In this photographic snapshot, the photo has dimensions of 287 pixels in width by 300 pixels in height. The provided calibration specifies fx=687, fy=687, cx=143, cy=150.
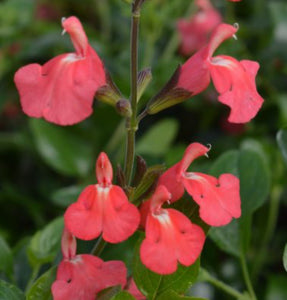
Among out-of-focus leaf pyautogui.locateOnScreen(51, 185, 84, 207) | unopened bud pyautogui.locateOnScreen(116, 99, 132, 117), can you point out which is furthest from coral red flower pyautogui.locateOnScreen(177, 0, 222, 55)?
unopened bud pyautogui.locateOnScreen(116, 99, 132, 117)

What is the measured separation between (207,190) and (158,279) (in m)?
0.13

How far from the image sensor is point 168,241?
78 cm

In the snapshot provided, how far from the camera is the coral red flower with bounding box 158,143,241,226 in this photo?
2.62 ft

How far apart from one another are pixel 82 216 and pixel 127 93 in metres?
0.83

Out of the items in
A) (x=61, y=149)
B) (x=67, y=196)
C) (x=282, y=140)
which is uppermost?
(x=282, y=140)

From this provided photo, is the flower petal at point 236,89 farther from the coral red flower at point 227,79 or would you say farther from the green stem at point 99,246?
the green stem at point 99,246

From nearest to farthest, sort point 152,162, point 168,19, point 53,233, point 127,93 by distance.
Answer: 1. point 53,233
2. point 152,162
3. point 127,93
4. point 168,19

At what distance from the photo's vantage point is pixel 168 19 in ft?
5.86

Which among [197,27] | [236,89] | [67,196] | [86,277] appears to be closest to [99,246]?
[86,277]

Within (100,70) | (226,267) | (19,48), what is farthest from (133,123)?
(19,48)

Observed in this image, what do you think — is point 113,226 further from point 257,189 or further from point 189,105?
point 189,105

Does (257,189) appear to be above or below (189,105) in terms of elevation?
above

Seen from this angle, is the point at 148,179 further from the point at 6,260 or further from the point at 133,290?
the point at 6,260

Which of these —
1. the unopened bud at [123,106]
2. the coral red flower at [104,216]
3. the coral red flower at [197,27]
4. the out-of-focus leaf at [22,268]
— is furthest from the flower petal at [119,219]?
the coral red flower at [197,27]
